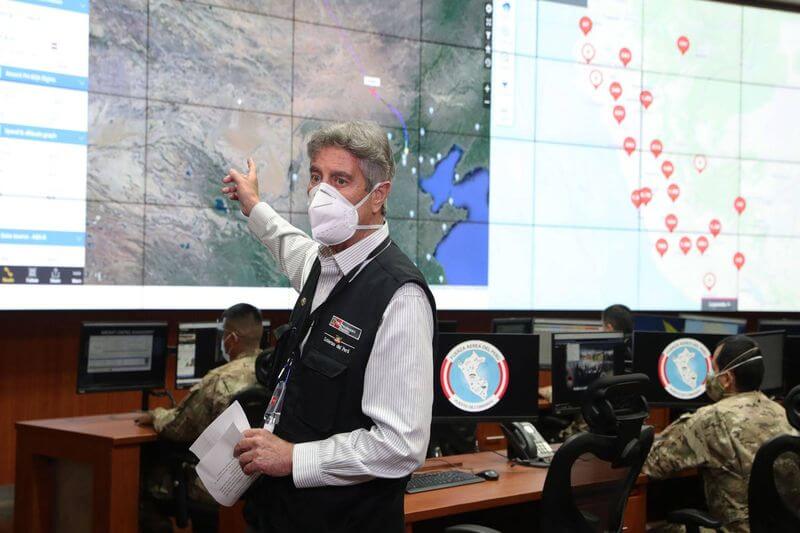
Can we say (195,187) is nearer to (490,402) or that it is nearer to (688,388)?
(490,402)

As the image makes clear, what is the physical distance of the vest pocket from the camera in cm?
157

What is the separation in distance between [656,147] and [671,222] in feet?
1.86

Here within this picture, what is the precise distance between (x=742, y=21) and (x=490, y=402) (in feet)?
16.0

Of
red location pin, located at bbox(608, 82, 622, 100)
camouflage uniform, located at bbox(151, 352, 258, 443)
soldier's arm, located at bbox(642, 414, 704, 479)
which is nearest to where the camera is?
soldier's arm, located at bbox(642, 414, 704, 479)

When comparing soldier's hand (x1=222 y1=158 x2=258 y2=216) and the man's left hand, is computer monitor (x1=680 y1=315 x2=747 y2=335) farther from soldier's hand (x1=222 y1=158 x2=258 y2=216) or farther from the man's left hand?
the man's left hand

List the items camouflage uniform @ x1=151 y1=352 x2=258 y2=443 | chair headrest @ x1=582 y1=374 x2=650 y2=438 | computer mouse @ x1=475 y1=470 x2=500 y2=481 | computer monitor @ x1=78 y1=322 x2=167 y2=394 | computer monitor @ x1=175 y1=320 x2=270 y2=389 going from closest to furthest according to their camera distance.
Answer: chair headrest @ x1=582 y1=374 x2=650 y2=438
computer mouse @ x1=475 y1=470 x2=500 y2=481
camouflage uniform @ x1=151 y1=352 x2=258 y2=443
computer monitor @ x1=78 y1=322 x2=167 y2=394
computer monitor @ x1=175 y1=320 x2=270 y2=389

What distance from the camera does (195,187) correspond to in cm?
515

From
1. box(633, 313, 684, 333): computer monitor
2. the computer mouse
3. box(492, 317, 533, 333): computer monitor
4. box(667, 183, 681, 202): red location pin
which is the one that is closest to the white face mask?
the computer mouse

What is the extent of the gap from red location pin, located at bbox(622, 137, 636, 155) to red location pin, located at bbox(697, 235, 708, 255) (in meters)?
0.86

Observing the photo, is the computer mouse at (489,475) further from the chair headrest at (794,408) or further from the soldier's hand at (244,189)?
the soldier's hand at (244,189)

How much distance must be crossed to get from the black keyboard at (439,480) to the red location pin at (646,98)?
424 cm

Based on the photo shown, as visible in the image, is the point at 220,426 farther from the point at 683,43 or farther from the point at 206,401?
the point at 683,43

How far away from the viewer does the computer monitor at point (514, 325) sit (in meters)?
4.93

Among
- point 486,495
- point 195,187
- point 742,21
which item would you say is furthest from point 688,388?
point 742,21
